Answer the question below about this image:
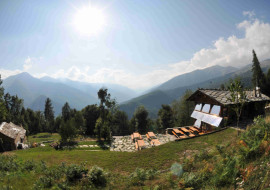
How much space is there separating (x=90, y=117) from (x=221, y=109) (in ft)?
124

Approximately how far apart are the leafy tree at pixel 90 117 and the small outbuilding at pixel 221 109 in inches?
1275

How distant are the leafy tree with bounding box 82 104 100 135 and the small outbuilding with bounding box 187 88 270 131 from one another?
106ft

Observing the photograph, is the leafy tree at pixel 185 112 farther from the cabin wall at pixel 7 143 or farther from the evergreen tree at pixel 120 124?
the cabin wall at pixel 7 143

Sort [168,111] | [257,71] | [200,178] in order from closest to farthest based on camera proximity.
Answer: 1. [200,178]
2. [168,111]
3. [257,71]

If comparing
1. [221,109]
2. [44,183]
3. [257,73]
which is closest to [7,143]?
[44,183]

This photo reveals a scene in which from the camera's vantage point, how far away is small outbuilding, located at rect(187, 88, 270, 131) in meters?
16.8

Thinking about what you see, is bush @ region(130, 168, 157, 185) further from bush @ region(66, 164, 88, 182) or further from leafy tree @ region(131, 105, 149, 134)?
leafy tree @ region(131, 105, 149, 134)

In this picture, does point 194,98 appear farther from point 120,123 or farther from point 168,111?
point 120,123

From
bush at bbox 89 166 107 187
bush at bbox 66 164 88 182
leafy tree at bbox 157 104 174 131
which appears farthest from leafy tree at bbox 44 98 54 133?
bush at bbox 89 166 107 187

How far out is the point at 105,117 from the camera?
3288 cm

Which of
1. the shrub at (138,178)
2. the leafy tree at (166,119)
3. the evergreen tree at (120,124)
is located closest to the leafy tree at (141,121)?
the leafy tree at (166,119)

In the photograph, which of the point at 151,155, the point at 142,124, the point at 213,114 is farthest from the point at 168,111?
the point at 151,155

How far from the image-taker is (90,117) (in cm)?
4503

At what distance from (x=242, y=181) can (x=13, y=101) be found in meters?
67.2
